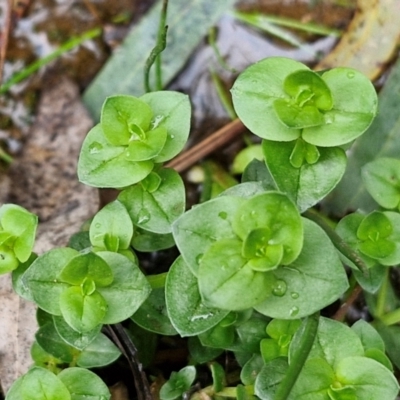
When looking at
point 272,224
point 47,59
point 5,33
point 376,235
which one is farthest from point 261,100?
point 5,33

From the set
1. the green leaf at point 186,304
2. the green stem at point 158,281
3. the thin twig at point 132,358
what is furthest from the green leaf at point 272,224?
the thin twig at point 132,358

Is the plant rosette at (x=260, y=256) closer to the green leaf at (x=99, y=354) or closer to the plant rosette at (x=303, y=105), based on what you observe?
the plant rosette at (x=303, y=105)

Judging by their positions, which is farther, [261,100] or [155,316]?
[155,316]

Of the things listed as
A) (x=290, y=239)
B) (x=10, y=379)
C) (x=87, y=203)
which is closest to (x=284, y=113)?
(x=290, y=239)

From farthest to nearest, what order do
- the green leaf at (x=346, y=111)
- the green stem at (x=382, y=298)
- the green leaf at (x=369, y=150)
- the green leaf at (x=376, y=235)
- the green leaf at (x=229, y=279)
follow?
1. the green leaf at (x=369, y=150)
2. the green stem at (x=382, y=298)
3. the green leaf at (x=376, y=235)
4. the green leaf at (x=346, y=111)
5. the green leaf at (x=229, y=279)

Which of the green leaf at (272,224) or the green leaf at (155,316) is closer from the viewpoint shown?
the green leaf at (272,224)

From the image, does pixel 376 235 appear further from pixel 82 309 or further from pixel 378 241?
pixel 82 309

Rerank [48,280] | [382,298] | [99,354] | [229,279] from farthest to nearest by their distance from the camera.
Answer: [382,298], [99,354], [48,280], [229,279]
